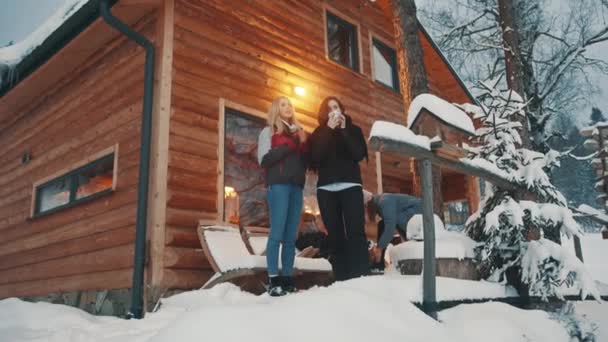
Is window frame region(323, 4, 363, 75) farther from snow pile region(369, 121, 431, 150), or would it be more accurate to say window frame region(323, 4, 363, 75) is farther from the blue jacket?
snow pile region(369, 121, 431, 150)

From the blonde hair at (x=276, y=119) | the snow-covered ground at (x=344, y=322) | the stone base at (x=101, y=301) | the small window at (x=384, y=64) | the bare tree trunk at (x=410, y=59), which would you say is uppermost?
the small window at (x=384, y=64)

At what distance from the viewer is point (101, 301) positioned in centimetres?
564

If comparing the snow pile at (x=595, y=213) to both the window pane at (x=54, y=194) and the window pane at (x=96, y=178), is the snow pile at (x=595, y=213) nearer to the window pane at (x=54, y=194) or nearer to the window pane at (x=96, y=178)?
the window pane at (x=96, y=178)

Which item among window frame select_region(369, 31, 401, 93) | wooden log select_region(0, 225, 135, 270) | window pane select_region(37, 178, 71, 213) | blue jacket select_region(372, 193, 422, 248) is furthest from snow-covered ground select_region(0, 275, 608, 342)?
window frame select_region(369, 31, 401, 93)

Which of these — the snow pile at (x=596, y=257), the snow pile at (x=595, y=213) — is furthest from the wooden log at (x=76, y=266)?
the snow pile at (x=596, y=257)

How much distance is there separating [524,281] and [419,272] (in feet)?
2.62

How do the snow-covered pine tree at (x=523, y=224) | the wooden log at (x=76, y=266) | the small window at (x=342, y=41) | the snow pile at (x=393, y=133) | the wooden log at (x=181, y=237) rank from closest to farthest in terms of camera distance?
the snow pile at (x=393, y=133), the snow-covered pine tree at (x=523, y=224), the wooden log at (x=181, y=237), the wooden log at (x=76, y=266), the small window at (x=342, y=41)

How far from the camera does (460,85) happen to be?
37.1 ft

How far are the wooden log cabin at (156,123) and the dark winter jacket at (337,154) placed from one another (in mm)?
2050

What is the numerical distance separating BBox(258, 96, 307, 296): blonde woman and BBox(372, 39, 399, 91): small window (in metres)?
5.52

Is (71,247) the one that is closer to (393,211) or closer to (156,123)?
(156,123)

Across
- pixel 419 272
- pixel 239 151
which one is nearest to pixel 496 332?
pixel 419 272

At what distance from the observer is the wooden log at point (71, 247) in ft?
18.5

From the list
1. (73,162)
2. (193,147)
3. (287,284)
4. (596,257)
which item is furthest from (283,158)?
(596,257)
